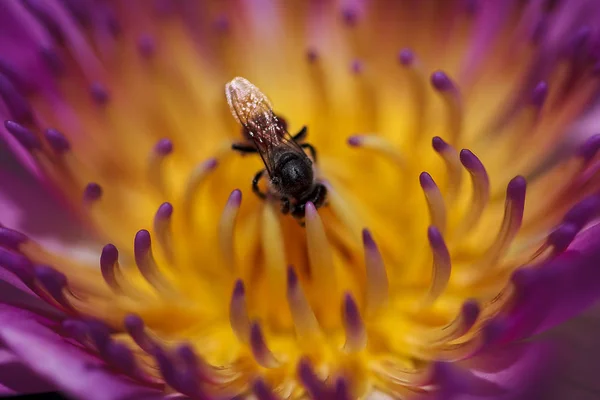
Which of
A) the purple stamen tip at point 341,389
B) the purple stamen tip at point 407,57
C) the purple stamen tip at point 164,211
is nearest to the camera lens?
the purple stamen tip at point 341,389

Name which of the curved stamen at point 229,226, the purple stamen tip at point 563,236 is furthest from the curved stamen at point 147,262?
the purple stamen tip at point 563,236

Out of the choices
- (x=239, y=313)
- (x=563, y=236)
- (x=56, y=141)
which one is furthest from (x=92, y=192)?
(x=563, y=236)

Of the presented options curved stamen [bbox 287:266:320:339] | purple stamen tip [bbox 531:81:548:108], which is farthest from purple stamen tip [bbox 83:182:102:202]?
purple stamen tip [bbox 531:81:548:108]

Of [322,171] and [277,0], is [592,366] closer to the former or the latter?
[322,171]

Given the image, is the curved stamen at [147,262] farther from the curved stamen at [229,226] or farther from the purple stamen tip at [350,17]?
the purple stamen tip at [350,17]

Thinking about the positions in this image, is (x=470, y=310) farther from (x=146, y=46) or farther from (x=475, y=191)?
(x=146, y=46)
